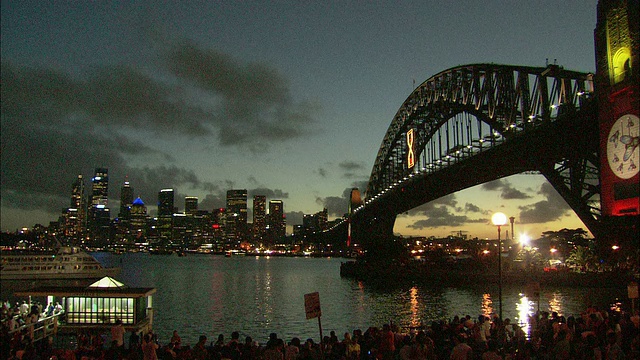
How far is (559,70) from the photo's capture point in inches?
1524

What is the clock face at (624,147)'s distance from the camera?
15.8 m

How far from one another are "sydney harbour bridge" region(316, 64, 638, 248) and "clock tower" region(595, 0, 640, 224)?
0.72 metres

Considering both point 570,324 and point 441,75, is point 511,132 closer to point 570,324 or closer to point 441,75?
point 441,75

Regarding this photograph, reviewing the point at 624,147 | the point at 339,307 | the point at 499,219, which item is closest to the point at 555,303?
the point at 339,307

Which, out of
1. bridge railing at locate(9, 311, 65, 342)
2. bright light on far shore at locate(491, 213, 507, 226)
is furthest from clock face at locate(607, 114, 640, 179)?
bridge railing at locate(9, 311, 65, 342)

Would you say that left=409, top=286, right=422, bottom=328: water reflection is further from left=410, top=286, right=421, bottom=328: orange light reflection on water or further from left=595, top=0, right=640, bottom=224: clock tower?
left=595, top=0, right=640, bottom=224: clock tower

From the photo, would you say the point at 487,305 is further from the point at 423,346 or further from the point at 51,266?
the point at 51,266

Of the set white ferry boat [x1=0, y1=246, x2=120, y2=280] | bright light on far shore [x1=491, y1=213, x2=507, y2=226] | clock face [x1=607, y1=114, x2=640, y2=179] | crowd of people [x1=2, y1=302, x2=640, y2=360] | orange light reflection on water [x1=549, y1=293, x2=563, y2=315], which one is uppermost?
clock face [x1=607, y1=114, x2=640, y2=179]

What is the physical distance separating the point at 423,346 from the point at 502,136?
43.0 meters

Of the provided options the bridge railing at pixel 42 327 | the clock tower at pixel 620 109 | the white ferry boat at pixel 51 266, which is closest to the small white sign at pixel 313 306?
the clock tower at pixel 620 109

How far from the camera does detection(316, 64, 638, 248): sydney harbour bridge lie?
116 feet

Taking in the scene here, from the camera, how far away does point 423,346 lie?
1159 cm

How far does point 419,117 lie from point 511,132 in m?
43.8

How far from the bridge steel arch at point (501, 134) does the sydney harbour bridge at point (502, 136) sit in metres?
0.07
